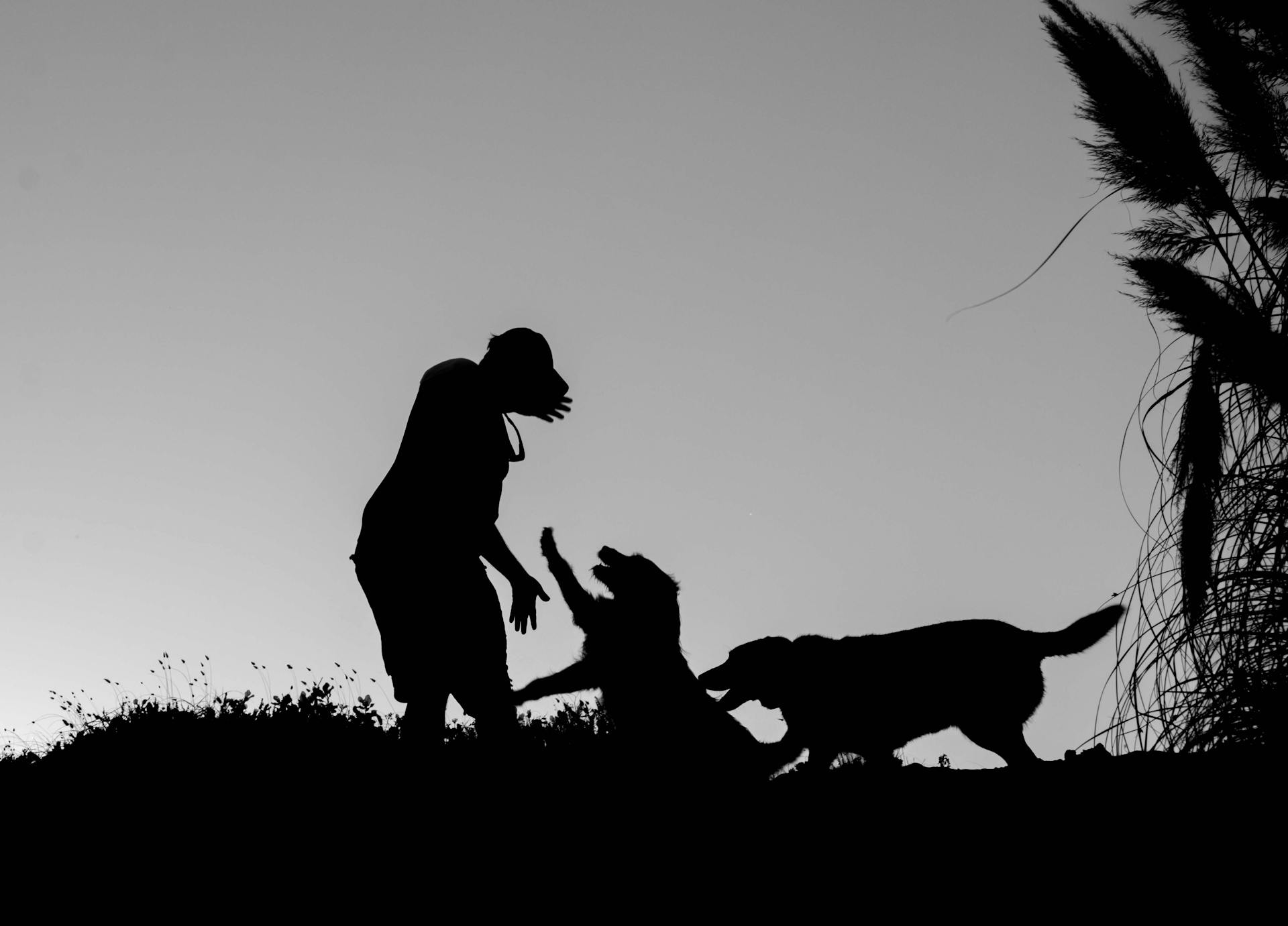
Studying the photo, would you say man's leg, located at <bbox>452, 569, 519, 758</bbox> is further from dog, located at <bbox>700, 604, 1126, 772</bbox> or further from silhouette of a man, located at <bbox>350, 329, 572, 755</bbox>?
dog, located at <bbox>700, 604, 1126, 772</bbox>

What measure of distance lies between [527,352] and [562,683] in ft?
7.22

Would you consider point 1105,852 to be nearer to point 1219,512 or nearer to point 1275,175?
point 1219,512

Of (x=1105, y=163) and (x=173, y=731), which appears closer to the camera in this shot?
(x=1105, y=163)

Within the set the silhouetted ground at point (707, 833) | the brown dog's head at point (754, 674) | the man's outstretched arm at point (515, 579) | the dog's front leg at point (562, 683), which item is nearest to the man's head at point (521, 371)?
the man's outstretched arm at point (515, 579)

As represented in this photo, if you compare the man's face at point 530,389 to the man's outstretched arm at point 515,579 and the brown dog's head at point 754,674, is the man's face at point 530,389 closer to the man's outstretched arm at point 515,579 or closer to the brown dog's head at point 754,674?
the man's outstretched arm at point 515,579

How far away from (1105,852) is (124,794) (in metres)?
3.31

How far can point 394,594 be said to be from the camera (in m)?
3.90

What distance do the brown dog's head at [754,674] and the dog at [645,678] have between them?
0.35m

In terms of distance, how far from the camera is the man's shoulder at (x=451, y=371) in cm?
399

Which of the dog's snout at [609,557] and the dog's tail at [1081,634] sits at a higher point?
the dog's snout at [609,557]

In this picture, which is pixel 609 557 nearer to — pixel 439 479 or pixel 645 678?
pixel 645 678

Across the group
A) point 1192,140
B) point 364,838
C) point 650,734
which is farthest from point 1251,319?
point 650,734

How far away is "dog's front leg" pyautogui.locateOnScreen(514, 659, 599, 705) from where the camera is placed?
562 cm

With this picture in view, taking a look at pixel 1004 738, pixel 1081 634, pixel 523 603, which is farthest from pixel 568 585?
pixel 1081 634
